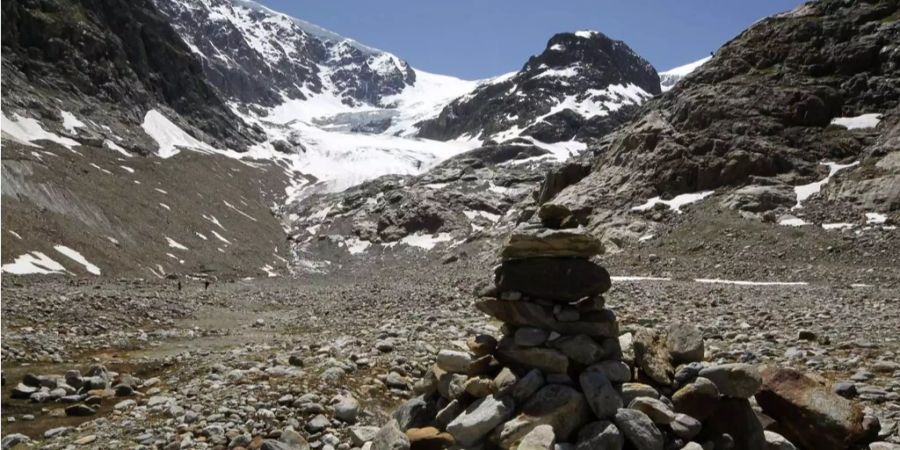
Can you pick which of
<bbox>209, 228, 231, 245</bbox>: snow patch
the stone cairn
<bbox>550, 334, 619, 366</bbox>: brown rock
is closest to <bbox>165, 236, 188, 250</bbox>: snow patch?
<bbox>209, 228, 231, 245</bbox>: snow patch

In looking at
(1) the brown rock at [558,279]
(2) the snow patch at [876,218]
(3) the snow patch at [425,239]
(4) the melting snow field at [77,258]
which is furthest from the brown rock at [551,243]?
(3) the snow patch at [425,239]

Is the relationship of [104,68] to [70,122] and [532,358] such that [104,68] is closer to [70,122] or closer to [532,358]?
[70,122]

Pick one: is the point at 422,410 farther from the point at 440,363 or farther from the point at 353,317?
the point at 353,317

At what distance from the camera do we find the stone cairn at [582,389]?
8883 millimetres

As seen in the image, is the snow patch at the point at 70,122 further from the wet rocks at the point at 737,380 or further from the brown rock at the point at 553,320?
the wet rocks at the point at 737,380

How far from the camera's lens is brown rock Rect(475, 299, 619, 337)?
1038 centimetres

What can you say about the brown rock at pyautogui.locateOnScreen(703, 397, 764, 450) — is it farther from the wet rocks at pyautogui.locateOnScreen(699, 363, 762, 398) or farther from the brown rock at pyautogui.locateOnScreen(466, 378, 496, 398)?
the brown rock at pyautogui.locateOnScreen(466, 378, 496, 398)

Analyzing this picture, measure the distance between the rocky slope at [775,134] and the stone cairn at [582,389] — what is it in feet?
151

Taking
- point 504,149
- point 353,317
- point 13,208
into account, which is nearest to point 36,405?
point 353,317

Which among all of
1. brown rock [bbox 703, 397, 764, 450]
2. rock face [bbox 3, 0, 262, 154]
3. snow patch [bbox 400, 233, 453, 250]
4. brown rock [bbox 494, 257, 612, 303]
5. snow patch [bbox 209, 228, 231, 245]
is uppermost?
rock face [bbox 3, 0, 262, 154]

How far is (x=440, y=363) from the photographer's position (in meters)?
10.9

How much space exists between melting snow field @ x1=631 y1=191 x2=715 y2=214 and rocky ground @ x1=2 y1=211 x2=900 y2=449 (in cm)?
2234

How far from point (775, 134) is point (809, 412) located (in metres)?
64.7

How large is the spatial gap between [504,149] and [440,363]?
179m
